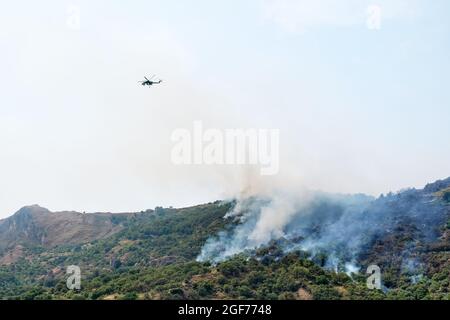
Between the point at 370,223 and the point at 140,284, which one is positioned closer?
the point at 140,284

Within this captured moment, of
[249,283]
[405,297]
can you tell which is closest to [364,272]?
[405,297]

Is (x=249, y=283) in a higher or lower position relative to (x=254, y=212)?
lower

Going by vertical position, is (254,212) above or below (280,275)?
above

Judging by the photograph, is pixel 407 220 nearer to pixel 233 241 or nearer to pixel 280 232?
pixel 280 232
